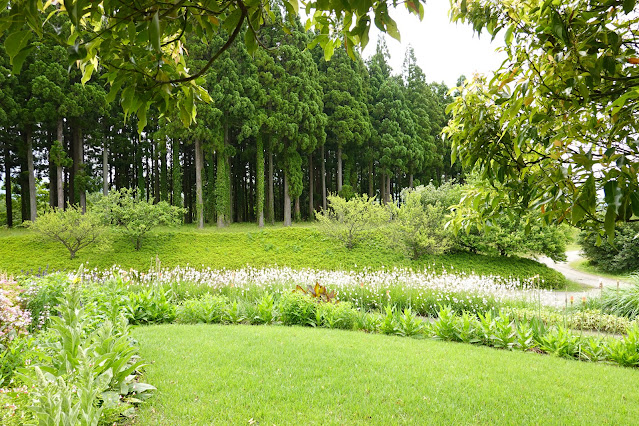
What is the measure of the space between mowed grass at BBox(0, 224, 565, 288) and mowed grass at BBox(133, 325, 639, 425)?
402 inches

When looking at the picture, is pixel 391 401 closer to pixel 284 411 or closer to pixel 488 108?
pixel 284 411

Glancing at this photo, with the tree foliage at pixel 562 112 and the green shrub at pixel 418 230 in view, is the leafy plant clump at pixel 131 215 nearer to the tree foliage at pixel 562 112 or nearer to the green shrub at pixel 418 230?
the green shrub at pixel 418 230

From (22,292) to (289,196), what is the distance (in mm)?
18374

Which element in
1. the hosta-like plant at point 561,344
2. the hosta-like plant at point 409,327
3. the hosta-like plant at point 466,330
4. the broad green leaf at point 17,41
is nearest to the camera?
the broad green leaf at point 17,41

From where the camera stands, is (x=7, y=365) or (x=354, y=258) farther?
(x=354, y=258)

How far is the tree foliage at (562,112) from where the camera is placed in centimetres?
116

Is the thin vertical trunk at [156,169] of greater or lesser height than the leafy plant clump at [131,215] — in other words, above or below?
above

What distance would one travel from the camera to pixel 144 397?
3.23m

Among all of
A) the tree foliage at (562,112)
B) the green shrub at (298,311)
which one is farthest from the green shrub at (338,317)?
the tree foliage at (562,112)

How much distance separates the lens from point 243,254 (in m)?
17.3

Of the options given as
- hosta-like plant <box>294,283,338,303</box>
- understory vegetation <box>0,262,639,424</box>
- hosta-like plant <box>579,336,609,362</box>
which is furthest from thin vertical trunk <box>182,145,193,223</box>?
hosta-like plant <box>579,336,609,362</box>

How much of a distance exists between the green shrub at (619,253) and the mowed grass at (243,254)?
3.93 m

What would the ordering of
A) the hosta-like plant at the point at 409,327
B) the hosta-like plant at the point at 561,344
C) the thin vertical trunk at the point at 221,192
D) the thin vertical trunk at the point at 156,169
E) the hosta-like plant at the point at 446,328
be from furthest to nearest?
1. the thin vertical trunk at the point at 156,169
2. the thin vertical trunk at the point at 221,192
3. the hosta-like plant at the point at 409,327
4. the hosta-like plant at the point at 446,328
5. the hosta-like plant at the point at 561,344

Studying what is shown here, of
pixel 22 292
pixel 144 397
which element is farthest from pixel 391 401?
pixel 22 292
